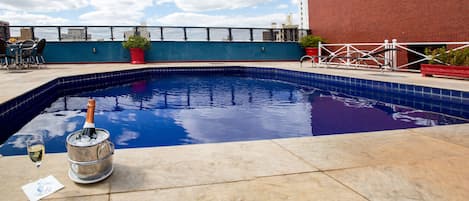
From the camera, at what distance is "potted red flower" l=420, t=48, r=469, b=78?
18.7ft

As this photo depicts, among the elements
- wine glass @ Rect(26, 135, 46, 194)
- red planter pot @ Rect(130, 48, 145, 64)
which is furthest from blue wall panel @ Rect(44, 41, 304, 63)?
wine glass @ Rect(26, 135, 46, 194)

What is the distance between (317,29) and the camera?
12.8 metres

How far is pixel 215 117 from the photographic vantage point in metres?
4.21

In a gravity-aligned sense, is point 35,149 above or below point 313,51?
below

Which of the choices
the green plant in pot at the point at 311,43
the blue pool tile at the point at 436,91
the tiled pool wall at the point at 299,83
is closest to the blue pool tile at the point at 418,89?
the tiled pool wall at the point at 299,83

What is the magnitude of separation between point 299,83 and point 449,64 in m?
2.78

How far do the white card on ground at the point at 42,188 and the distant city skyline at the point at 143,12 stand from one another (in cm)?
1111

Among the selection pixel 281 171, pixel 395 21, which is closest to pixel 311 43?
pixel 395 21

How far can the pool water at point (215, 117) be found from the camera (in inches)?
130

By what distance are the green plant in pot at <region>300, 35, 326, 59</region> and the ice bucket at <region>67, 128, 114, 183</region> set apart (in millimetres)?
11058

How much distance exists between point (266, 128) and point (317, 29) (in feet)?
32.7

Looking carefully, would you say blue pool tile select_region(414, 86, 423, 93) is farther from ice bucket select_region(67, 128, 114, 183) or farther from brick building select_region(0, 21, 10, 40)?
brick building select_region(0, 21, 10, 40)

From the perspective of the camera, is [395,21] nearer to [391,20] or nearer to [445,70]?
[391,20]

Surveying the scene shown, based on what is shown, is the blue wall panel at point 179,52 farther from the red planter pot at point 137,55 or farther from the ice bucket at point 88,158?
the ice bucket at point 88,158
